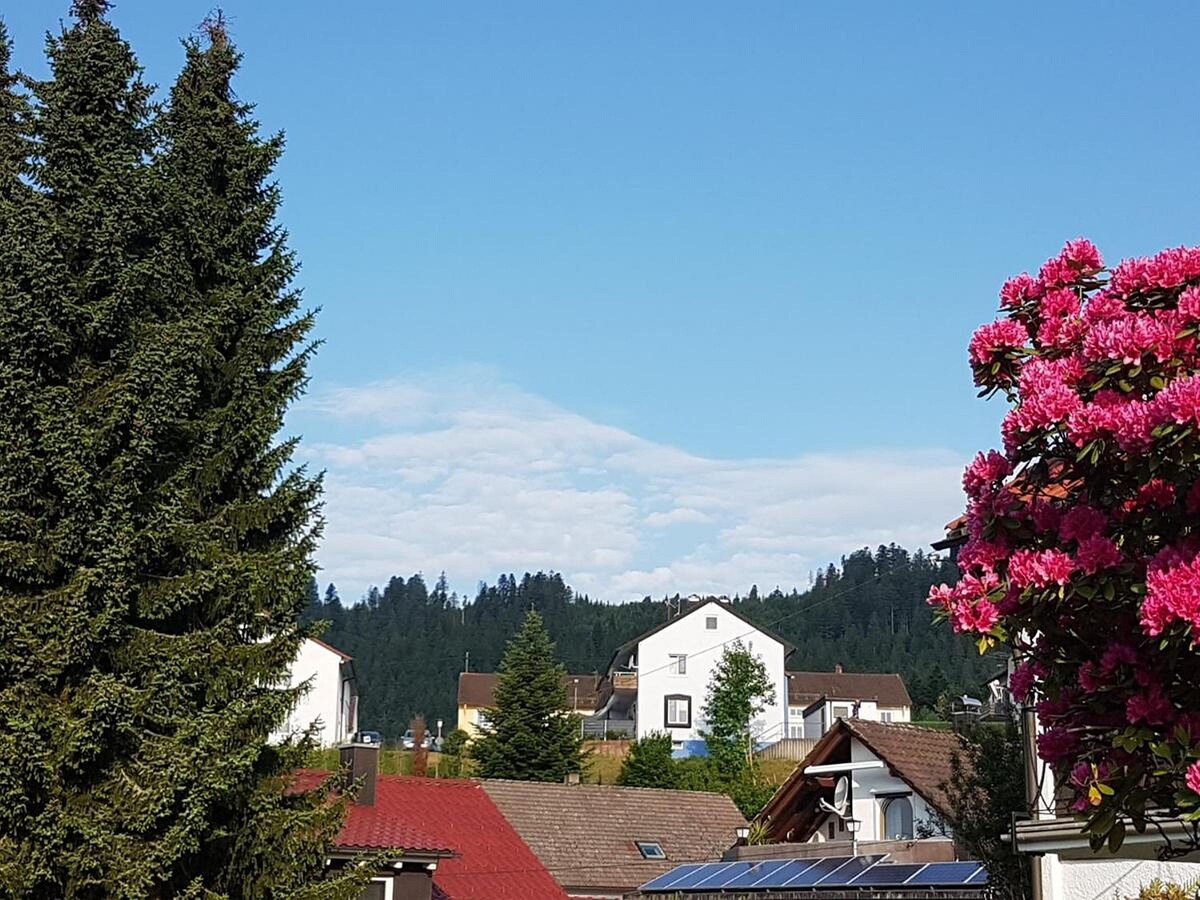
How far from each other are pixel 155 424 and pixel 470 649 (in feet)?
494

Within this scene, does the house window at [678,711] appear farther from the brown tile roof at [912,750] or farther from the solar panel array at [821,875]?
the solar panel array at [821,875]

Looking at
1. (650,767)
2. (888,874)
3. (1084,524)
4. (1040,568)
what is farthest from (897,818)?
(1040,568)

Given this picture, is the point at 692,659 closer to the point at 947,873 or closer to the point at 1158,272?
the point at 947,873

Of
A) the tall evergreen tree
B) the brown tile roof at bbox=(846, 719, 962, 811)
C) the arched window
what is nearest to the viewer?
the brown tile roof at bbox=(846, 719, 962, 811)

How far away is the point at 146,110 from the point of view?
1548 cm

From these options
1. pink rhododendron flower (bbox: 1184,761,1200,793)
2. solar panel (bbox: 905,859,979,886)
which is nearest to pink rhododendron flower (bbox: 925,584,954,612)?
pink rhododendron flower (bbox: 1184,761,1200,793)

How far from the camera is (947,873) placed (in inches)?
895

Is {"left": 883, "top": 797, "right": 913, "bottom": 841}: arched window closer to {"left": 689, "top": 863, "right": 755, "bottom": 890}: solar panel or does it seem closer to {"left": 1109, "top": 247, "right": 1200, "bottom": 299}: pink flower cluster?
{"left": 689, "top": 863, "right": 755, "bottom": 890}: solar panel

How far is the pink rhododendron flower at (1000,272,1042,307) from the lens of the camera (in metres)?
7.18

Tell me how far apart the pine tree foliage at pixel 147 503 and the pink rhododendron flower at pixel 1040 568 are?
887cm

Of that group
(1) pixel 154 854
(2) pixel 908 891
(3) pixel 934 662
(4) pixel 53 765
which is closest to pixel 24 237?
(4) pixel 53 765

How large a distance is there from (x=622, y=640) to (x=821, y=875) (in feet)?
452

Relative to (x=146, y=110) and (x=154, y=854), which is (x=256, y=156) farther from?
(x=154, y=854)

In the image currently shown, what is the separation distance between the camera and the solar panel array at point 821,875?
22609mm
